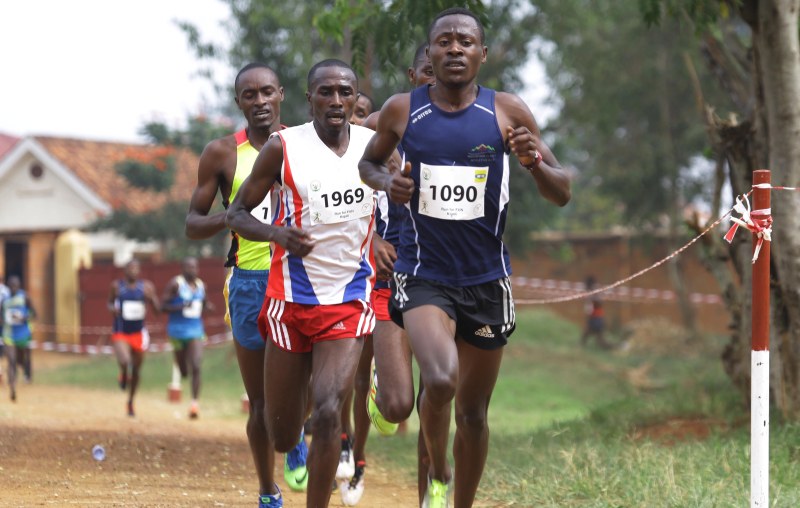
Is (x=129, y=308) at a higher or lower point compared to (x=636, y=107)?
lower

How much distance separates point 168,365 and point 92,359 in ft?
13.1

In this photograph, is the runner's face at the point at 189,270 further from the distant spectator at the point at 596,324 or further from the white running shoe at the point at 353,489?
the distant spectator at the point at 596,324

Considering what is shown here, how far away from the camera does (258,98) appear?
6547 mm

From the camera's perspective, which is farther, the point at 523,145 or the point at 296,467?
A: the point at 296,467

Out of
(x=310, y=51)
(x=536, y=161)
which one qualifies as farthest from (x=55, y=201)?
(x=536, y=161)

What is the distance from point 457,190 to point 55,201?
30.4m

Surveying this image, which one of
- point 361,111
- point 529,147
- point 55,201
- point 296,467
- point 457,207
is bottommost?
point 296,467

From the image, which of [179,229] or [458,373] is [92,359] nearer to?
[179,229]

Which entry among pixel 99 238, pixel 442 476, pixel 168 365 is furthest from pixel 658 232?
pixel 442 476

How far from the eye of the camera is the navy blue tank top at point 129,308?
14.9 m

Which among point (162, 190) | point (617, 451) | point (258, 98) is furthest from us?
point (162, 190)

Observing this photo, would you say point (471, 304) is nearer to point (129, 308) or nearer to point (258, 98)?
point (258, 98)

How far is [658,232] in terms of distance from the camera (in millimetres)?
27203

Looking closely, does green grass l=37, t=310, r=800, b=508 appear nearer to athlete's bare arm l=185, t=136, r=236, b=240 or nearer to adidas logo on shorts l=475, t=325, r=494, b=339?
adidas logo on shorts l=475, t=325, r=494, b=339
